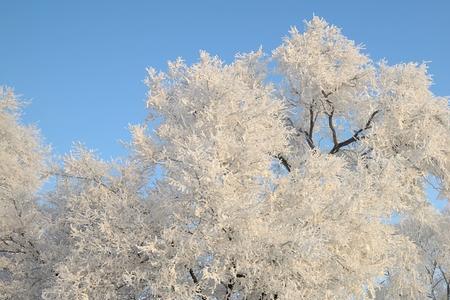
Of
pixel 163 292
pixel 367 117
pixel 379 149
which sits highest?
pixel 367 117

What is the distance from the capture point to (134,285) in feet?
42.5

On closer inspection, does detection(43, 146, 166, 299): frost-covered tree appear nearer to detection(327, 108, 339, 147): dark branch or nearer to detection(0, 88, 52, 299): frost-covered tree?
detection(0, 88, 52, 299): frost-covered tree

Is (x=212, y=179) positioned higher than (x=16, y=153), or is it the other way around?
(x=16, y=153)

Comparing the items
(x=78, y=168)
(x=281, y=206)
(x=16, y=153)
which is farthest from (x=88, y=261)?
(x=16, y=153)

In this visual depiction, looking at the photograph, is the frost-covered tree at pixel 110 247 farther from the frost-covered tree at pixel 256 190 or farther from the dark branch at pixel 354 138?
the dark branch at pixel 354 138

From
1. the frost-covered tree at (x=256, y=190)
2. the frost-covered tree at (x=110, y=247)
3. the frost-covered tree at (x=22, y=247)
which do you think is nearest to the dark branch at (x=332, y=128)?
the frost-covered tree at (x=256, y=190)

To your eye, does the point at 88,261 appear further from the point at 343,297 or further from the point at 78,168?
the point at 343,297

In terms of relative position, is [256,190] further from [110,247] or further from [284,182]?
[110,247]

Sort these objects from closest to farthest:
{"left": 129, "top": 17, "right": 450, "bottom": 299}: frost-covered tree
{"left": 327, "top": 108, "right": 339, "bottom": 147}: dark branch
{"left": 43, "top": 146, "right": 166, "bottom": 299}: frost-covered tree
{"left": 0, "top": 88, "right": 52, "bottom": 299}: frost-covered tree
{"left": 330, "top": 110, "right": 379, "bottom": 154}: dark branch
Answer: {"left": 129, "top": 17, "right": 450, "bottom": 299}: frost-covered tree → {"left": 43, "top": 146, "right": 166, "bottom": 299}: frost-covered tree → {"left": 0, "top": 88, "right": 52, "bottom": 299}: frost-covered tree → {"left": 330, "top": 110, "right": 379, "bottom": 154}: dark branch → {"left": 327, "top": 108, "right": 339, "bottom": 147}: dark branch

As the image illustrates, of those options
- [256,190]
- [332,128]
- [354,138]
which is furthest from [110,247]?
[354,138]

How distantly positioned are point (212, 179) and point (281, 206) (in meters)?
2.10

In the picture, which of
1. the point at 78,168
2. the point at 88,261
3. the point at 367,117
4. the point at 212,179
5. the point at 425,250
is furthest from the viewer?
the point at 425,250

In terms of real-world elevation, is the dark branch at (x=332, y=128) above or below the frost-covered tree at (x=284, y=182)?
above

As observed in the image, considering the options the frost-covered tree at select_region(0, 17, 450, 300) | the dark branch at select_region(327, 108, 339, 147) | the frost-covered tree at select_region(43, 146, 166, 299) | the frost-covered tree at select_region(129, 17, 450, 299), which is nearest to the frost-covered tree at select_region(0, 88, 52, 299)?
the frost-covered tree at select_region(0, 17, 450, 300)
